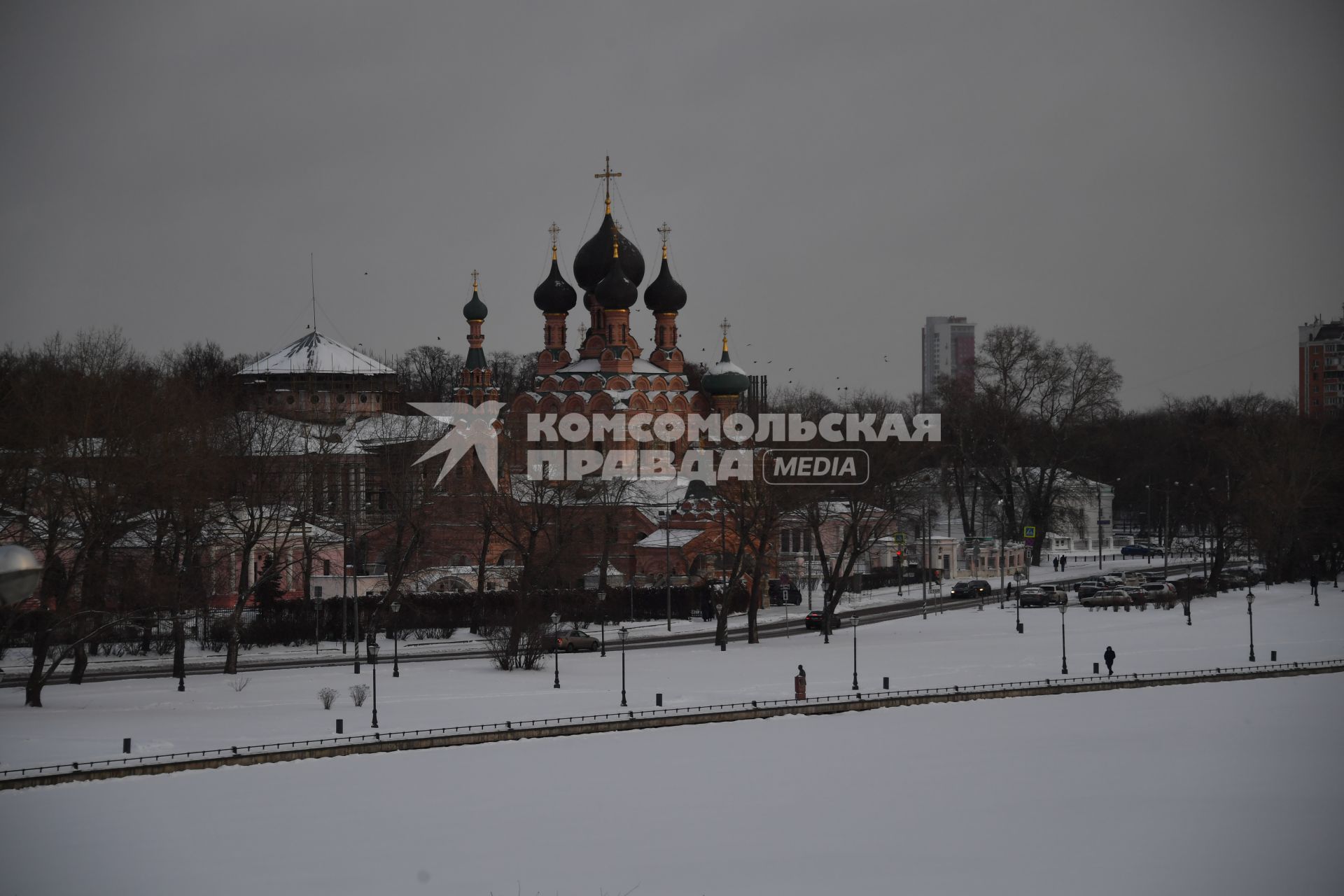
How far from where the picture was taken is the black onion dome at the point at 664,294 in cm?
6831

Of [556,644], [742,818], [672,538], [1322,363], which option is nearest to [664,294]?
[672,538]

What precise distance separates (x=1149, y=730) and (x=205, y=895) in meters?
19.4

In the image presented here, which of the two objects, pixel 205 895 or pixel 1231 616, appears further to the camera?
pixel 1231 616

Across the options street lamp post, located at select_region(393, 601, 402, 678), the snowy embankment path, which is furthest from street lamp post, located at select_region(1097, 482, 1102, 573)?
street lamp post, located at select_region(393, 601, 402, 678)

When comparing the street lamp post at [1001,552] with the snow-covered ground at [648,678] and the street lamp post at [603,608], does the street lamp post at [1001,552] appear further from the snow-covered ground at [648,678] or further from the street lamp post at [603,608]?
the street lamp post at [603,608]

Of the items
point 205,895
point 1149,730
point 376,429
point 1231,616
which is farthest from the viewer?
point 376,429

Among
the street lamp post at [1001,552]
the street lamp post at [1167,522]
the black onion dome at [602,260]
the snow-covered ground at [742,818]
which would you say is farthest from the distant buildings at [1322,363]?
the snow-covered ground at [742,818]

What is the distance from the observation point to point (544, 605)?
4578 cm

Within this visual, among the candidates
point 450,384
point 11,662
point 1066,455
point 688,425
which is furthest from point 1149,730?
point 450,384

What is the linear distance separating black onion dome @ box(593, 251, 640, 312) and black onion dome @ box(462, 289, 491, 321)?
28.0ft

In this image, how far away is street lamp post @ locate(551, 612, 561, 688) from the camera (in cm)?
3556

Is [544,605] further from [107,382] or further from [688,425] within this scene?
[688,425]

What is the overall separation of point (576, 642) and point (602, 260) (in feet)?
95.9

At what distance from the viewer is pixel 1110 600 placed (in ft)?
174
